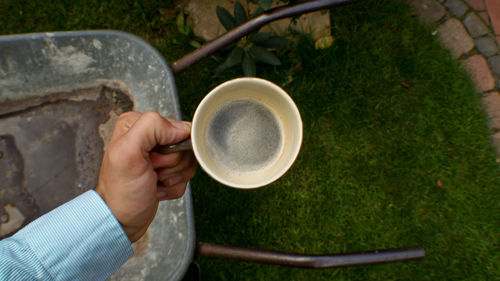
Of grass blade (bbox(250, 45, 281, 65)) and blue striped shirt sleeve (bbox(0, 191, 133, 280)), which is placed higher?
grass blade (bbox(250, 45, 281, 65))

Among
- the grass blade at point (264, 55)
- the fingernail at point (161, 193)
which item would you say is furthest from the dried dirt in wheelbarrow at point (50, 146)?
the grass blade at point (264, 55)

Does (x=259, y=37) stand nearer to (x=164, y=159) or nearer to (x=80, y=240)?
(x=164, y=159)

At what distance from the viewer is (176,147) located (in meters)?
1.26

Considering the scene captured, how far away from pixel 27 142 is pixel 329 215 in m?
2.05

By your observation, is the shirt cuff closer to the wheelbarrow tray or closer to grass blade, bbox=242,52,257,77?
the wheelbarrow tray

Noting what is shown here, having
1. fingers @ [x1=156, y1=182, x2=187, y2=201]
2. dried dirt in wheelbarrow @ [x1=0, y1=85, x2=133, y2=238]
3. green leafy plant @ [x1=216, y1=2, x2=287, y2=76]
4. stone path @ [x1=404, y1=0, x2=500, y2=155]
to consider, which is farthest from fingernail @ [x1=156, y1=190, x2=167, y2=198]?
stone path @ [x1=404, y1=0, x2=500, y2=155]

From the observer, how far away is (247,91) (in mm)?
1354

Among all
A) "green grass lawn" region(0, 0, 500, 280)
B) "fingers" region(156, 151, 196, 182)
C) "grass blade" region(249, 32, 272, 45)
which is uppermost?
"grass blade" region(249, 32, 272, 45)

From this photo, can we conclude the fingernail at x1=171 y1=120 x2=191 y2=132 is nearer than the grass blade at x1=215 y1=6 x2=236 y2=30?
Yes

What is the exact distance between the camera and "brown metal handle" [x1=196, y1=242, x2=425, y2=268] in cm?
139

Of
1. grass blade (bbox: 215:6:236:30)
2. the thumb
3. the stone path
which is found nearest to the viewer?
the thumb

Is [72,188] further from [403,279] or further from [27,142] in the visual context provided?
[403,279]

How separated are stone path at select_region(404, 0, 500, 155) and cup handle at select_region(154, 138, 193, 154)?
7.60 feet

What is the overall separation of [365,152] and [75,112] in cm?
204
